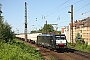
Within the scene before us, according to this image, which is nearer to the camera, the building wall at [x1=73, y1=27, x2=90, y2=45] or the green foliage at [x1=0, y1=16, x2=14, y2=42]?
the green foliage at [x1=0, y1=16, x2=14, y2=42]

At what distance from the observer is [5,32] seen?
3331cm

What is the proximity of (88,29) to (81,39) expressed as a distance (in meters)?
4.07

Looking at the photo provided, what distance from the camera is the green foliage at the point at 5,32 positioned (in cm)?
3266

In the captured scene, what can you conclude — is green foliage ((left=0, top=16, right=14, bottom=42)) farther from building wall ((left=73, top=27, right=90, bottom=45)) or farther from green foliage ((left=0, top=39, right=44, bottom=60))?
building wall ((left=73, top=27, right=90, bottom=45))

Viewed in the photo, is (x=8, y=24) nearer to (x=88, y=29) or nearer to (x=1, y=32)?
(x=1, y=32)

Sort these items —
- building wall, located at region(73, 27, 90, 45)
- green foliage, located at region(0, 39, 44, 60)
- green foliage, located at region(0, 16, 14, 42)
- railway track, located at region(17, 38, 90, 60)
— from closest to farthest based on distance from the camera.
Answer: green foliage, located at region(0, 39, 44, 60), railway track, located at region(17, 38, 90, 60), green foliage, located at region(0, 16, 14, 42), building wall, located at region(73, 27, 90, 45)

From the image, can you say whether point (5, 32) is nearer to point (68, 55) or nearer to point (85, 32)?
point (68, 55)

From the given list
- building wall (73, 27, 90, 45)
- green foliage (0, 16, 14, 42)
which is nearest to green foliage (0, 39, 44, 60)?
green foliage (0, 16, 14, 42)

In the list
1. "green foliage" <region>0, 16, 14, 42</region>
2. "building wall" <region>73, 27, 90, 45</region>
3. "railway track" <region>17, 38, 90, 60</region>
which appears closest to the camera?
"railway track" <region>17, 38, 90, 60</region>

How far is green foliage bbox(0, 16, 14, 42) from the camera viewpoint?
32.7 m

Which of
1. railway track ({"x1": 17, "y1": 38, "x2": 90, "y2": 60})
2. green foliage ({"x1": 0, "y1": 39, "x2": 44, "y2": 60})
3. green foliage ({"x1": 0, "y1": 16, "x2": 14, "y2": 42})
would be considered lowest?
railway track ({"x1": 17, "y1": 38, "x2": 90, "y2": 60})

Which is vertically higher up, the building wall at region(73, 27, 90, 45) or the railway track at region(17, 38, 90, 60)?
the building wall at region(73, 27, 90, 45)

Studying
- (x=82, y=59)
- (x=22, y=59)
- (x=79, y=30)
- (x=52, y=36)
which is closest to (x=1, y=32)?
(x=52, y=36)

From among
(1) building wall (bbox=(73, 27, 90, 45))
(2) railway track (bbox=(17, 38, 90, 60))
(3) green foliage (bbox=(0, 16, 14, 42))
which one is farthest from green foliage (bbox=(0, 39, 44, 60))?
(1) building wall (bbox=(73, 27, 90, 45))
